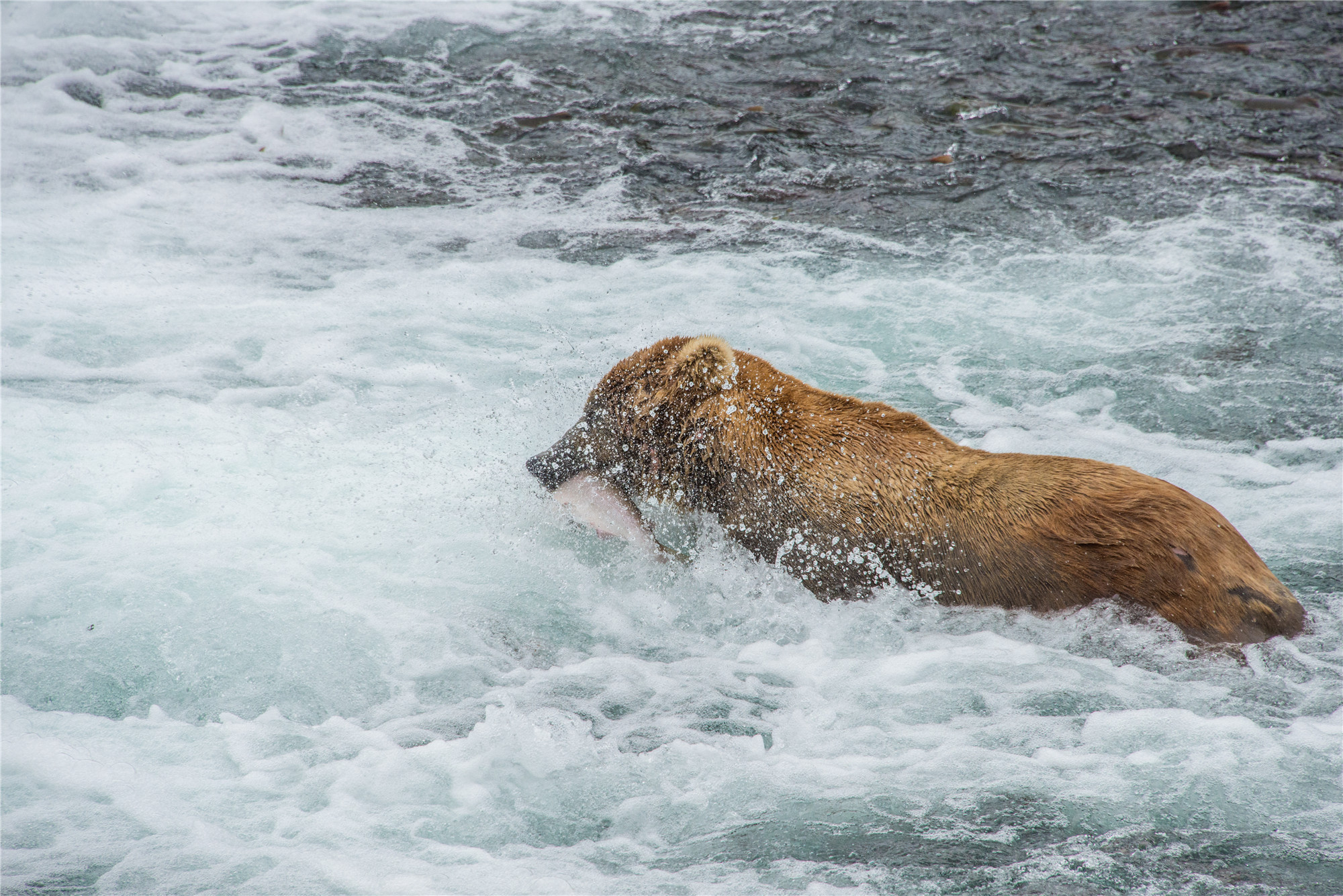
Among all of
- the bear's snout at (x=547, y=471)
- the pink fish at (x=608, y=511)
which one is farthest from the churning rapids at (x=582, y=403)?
the bear's snout at (x=547, y=471)

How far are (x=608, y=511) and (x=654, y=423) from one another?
50cm

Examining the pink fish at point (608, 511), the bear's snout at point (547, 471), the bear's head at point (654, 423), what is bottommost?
the pink fish at point (608, 511)

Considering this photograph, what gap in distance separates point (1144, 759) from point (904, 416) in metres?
1.64

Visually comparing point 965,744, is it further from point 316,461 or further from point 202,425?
point 202,425

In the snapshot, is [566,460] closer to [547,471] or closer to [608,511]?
[547,471]

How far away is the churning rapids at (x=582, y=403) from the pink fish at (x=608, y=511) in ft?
0.31

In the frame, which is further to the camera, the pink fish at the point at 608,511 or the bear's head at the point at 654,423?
the pink fish at the point at 608,511

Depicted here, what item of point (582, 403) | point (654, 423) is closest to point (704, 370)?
point (654, 423)

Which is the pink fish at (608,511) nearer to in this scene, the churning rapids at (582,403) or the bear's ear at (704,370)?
the churning rapids at (582,403)

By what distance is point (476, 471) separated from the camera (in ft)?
17.0

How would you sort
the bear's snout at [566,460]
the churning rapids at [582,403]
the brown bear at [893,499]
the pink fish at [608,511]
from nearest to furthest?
1. the churning rapids at [582,403]
2. the brown bear at [893,499]
3. the pink fish at [608,511]
4. the bear's snout at [566,460]

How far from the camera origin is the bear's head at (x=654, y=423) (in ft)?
14.4

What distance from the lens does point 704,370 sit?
443cm

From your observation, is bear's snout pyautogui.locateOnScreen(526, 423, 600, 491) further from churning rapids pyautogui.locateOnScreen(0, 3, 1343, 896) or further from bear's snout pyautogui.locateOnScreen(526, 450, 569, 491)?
churning rapids pyautogui.locateOnScreen(0, 3, 1343, 896)
